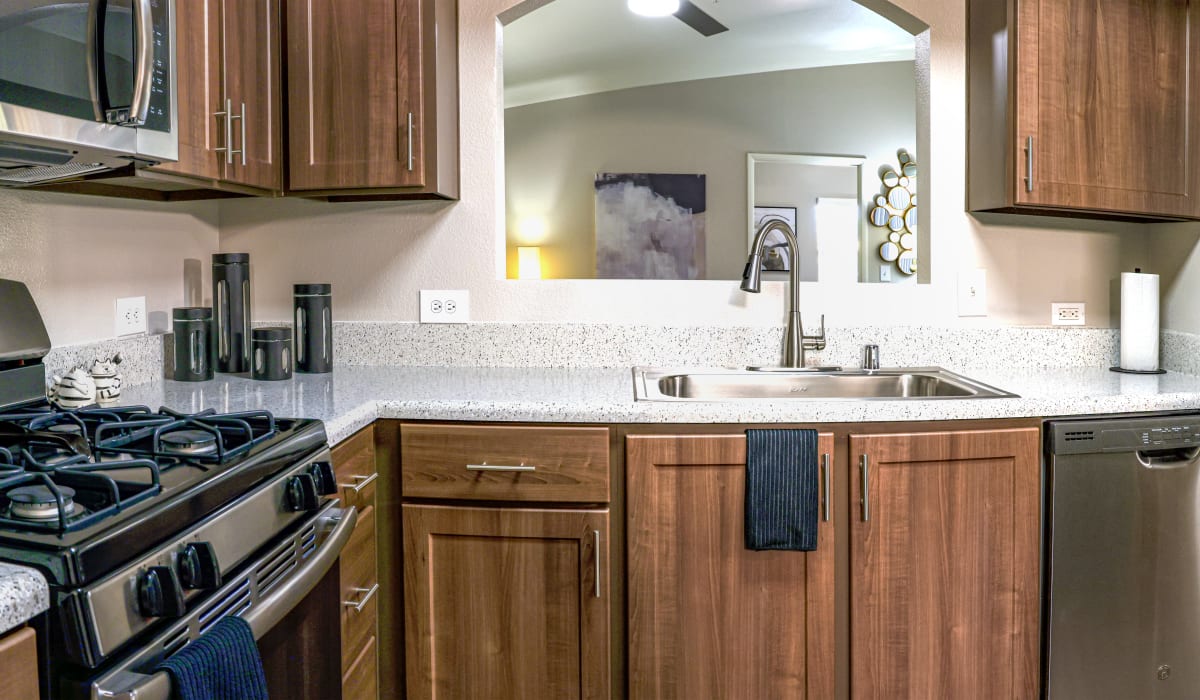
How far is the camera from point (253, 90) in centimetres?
199

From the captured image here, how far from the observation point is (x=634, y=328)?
2357 mm

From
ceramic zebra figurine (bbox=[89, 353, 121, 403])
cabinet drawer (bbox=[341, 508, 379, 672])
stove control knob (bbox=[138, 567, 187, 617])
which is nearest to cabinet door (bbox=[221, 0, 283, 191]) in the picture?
ceramic zebra figurine (bbox=[89, 353, 121, 403])

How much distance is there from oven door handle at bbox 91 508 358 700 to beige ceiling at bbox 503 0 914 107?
3.19 m

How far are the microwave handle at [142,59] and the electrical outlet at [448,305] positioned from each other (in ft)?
3.54

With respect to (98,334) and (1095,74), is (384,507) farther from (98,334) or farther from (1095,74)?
(1095,74)

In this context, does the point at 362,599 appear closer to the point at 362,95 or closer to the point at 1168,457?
the point at 362,95

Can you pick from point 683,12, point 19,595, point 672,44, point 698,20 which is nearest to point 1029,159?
point 19,595

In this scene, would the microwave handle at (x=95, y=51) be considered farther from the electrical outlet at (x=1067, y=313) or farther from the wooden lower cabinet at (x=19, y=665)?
the electrical outlet at (x=1067, y=313)

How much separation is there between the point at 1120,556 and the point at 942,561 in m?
0.42

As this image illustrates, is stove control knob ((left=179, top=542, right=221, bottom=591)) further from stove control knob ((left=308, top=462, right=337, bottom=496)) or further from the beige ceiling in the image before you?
the beige ceiling

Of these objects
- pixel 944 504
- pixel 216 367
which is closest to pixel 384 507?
pixel 216 367

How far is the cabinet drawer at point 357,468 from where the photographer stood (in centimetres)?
160

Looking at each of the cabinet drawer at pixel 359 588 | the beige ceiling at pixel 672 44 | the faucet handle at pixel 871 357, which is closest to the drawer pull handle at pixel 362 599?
the cabinet drawer at pixel 359 588

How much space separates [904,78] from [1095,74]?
3977 millimetres
